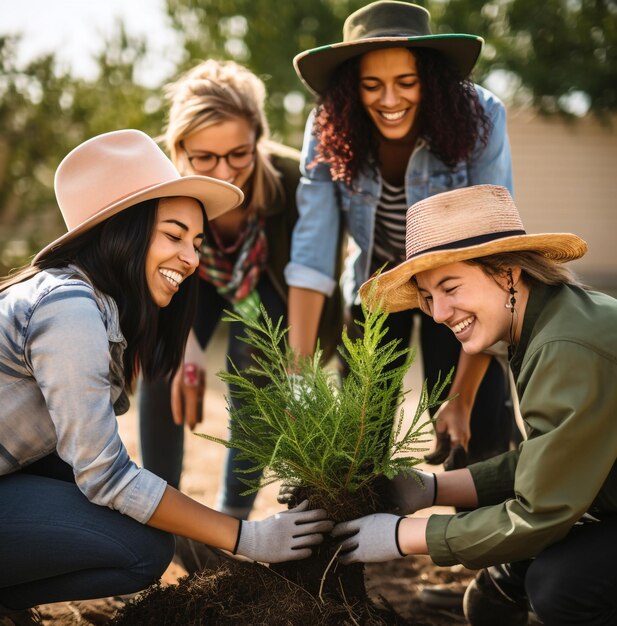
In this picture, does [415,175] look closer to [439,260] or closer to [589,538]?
[439,260]

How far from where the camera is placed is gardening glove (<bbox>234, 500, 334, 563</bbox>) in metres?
2.11

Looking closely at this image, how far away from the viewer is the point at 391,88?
107 inches

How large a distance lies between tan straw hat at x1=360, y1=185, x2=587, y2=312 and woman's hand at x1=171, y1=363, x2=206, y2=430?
4.34ft

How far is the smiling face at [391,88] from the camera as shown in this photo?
271 centimetres

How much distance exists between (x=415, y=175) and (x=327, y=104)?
434mm

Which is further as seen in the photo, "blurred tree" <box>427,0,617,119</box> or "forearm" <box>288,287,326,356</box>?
"blurred tree" <box>427,0,617,119</box>

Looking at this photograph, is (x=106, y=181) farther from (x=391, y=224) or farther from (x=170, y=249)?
(x=391, y=224)

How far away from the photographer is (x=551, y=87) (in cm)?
1471

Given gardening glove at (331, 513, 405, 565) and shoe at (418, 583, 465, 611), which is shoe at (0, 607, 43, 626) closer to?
gardening glove at (331, 513, 405, 565)

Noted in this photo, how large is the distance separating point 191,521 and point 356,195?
150 cm

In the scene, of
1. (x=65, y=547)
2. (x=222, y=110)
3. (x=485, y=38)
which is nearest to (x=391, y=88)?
(x=222, y=110)

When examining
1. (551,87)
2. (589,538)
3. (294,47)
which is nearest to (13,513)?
(589,538)

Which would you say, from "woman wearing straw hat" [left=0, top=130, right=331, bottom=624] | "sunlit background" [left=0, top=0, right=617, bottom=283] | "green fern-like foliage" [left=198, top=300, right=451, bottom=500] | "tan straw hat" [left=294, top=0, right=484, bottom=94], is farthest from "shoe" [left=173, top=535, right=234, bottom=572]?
"sunlit background" [left=0, top=0, right=617, bottom=283]

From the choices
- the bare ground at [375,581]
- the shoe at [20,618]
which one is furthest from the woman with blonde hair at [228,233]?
the shoe at [20,618]
